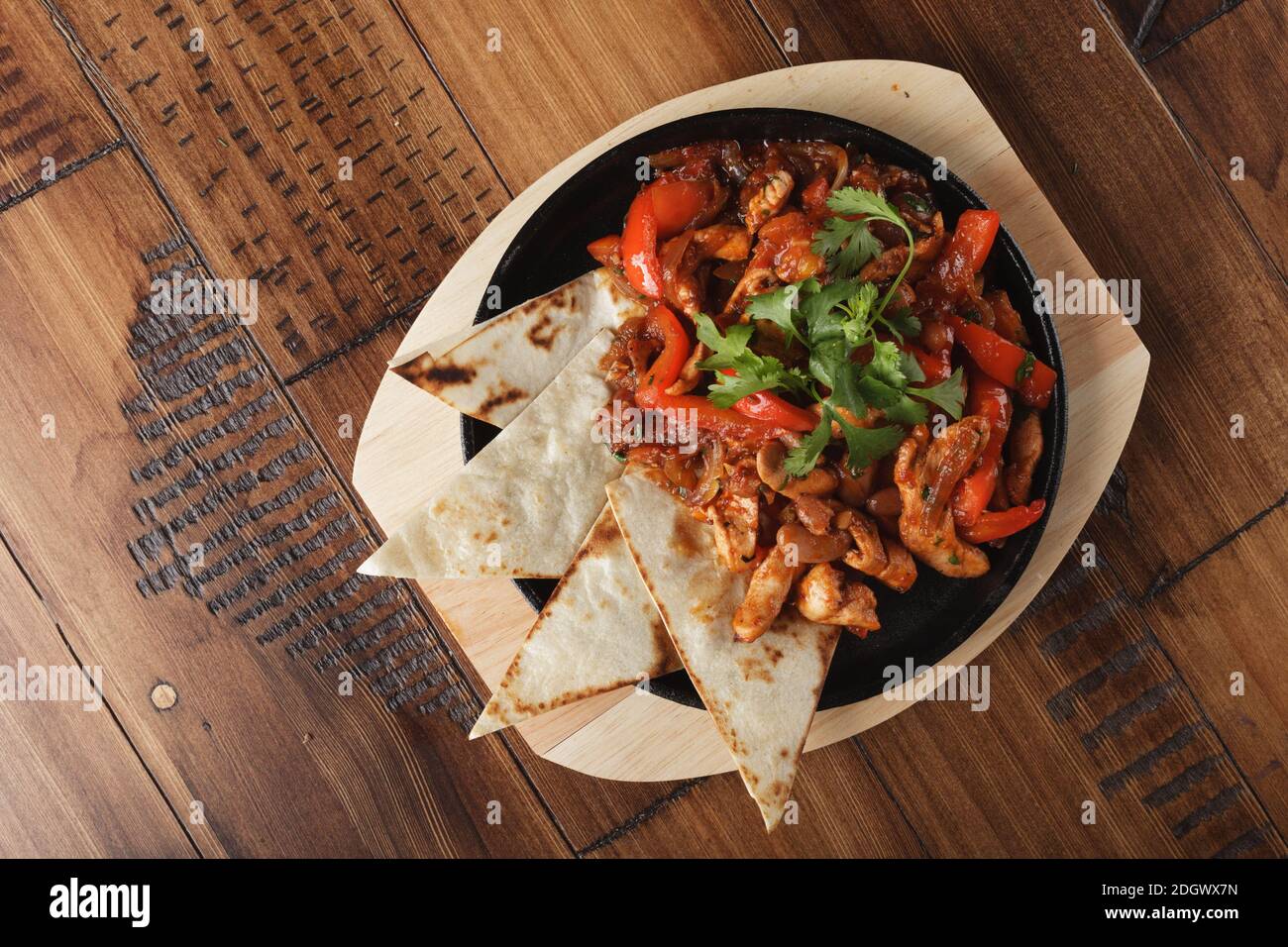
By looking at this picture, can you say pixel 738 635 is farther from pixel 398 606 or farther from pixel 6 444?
pixel 6 444

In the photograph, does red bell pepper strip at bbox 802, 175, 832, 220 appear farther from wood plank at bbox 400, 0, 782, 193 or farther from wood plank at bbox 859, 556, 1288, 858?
wood plank at bbox 859, 556, 1288, 858

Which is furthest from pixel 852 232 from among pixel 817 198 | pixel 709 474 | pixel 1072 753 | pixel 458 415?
pixel 1072 753

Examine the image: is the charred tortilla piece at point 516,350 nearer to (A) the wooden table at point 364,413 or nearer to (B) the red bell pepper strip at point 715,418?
(B) the red bell pepper strip at point 715,418

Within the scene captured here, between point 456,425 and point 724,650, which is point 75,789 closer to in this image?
point 456,425

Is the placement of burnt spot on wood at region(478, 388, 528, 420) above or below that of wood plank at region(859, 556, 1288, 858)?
above

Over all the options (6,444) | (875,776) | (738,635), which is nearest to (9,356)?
(6,444)

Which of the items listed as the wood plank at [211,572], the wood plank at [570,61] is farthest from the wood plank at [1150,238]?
the wood plank at [211,572]

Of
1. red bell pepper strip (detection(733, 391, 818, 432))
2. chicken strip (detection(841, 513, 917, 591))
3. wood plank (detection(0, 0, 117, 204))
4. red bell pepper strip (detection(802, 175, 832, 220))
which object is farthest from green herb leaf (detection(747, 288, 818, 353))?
wood plank (detection(0, 0, 117, 204))
